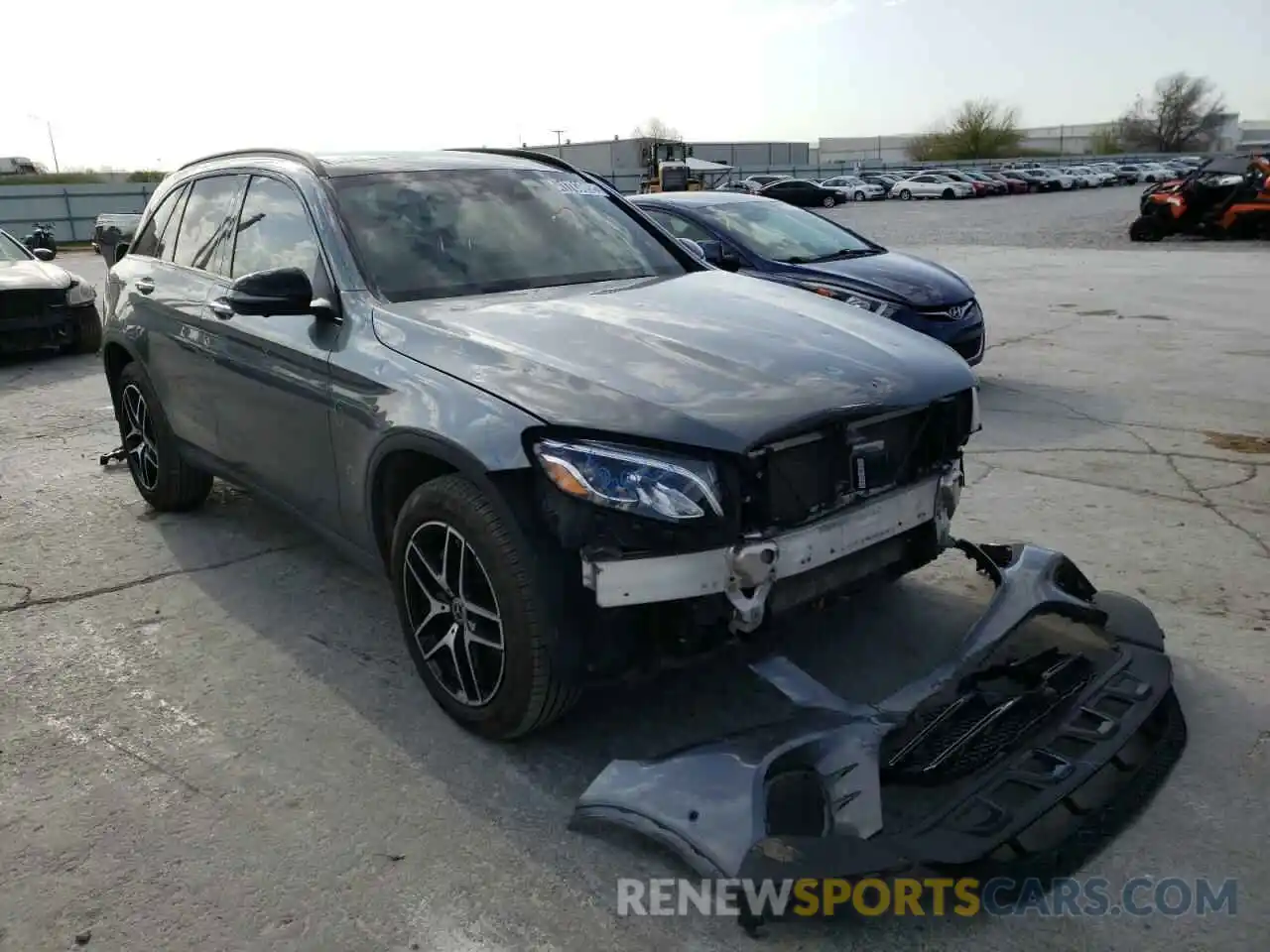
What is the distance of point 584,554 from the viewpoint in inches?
106

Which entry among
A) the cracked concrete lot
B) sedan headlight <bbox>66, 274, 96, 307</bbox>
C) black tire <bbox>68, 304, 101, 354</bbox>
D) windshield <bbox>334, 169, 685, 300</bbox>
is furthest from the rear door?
black tire <bbox>68, 304, 101, 354</bbox>

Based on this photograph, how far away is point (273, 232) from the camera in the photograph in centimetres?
416

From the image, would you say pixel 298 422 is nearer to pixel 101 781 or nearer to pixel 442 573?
pixel 442 573

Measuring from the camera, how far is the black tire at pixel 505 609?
2.82 m

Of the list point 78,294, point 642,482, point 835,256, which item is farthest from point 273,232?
point 78,294

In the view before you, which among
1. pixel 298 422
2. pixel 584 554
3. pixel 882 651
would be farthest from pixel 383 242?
pixel 882 651

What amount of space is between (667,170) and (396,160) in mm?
37664

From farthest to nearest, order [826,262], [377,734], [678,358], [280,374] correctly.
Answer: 1. [826,262]
2. [280,374]
3. [377,734]
4. [678,358]

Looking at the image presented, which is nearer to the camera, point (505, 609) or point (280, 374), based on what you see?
point (505, 609)

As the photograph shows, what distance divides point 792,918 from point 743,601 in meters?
0.78

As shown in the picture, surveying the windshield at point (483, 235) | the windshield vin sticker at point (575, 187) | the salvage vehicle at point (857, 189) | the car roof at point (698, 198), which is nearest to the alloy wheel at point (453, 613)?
the windshield at point (483, 235)

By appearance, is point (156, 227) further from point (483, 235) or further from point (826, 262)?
point (826, 262)

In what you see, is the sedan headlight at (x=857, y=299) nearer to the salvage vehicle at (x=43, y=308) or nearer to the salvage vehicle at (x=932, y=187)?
the salvage vehicle at (x=43, y=308)

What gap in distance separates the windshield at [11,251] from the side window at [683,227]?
7.77m
